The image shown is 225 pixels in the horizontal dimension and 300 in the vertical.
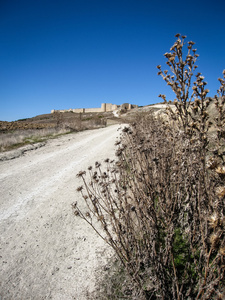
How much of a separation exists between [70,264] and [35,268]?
1.49 feet

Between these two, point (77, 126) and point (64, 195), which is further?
point (77, 126)

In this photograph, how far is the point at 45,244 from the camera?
289 cm

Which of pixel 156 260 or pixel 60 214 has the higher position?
pixel 156 260

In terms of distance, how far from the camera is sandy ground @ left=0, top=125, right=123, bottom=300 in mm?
2216

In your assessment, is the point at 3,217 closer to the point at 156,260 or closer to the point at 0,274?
the point at 0,274

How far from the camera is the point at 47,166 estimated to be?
6543 mm

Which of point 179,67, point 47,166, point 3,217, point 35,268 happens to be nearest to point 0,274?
point 35,268

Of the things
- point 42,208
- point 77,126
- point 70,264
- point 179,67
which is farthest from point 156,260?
point 77,126

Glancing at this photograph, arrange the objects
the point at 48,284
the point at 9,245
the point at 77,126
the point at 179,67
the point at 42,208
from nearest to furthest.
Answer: the point at 179,67 < the point at 48,284 < the point at 9,245 < the point at 42,208 < the point at 77,126

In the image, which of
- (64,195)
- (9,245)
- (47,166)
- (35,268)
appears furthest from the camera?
(47,166)

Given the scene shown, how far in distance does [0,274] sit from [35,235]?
0.76 metres

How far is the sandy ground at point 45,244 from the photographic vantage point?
87.2 inches

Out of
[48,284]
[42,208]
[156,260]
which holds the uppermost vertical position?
[156,260]

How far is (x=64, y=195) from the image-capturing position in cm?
440
